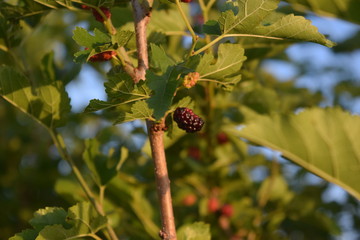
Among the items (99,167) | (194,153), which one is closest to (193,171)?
(194,153)

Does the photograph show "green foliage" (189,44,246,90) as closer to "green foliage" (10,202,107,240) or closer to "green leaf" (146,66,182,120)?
"green leaf" (146,66,182,120)

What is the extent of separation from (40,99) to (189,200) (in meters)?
0.97

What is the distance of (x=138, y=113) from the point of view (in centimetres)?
77

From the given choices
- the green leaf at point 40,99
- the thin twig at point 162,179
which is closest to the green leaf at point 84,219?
the thin twig at point 162,179

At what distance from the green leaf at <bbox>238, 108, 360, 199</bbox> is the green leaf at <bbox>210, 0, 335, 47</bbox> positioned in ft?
1.11

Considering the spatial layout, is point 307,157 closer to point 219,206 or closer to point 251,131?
point 251,131

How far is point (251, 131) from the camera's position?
3.56ft

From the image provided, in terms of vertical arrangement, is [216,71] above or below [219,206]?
above

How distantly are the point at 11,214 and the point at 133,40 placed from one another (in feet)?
5.18

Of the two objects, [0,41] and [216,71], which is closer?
[216,71]

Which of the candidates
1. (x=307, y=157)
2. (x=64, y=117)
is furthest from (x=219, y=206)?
(x=64, y=117)

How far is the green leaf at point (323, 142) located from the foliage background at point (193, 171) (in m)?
0.23

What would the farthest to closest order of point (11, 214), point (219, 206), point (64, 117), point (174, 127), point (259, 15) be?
point (11, 214), point (219, 206), point (64, 117), point (174, 127), point (259, 15)

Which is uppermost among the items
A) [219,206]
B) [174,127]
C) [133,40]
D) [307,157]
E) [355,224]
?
[133,40]
